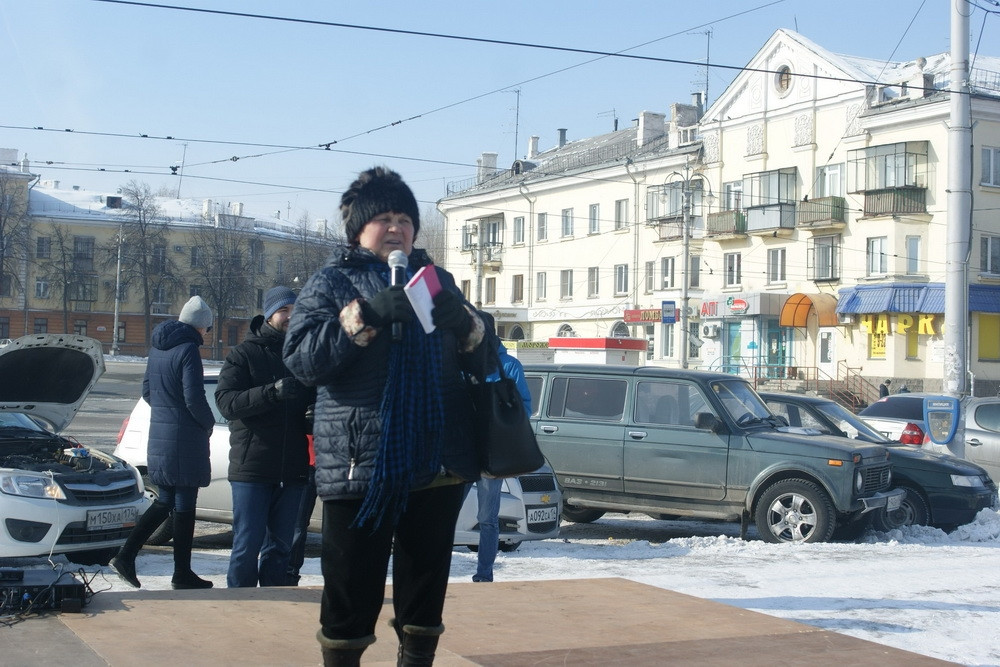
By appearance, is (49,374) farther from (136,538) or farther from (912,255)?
(912,255)

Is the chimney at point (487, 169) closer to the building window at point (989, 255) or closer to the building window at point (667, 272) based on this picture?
the building window at point (667, 272)

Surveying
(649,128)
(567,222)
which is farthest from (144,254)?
(649,128)

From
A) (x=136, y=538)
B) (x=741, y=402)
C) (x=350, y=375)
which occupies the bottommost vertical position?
(x=136, y=538)

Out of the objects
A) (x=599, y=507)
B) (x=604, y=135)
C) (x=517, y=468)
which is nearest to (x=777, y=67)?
(x=604, y=135)

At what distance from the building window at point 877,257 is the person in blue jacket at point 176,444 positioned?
38.8 metres

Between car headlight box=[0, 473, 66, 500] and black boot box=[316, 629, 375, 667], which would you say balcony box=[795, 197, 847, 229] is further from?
black boot box=[316, 629, 375, 667]

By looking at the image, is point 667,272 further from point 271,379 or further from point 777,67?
point 271,379

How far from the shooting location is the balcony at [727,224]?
159 feet

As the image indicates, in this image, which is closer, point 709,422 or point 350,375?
point 350,375

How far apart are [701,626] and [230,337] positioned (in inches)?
3203

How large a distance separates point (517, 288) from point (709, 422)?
5142 centimetres

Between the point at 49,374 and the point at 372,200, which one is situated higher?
the point at 372,200

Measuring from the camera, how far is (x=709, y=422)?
11.3 metres

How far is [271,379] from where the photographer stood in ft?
22.0
